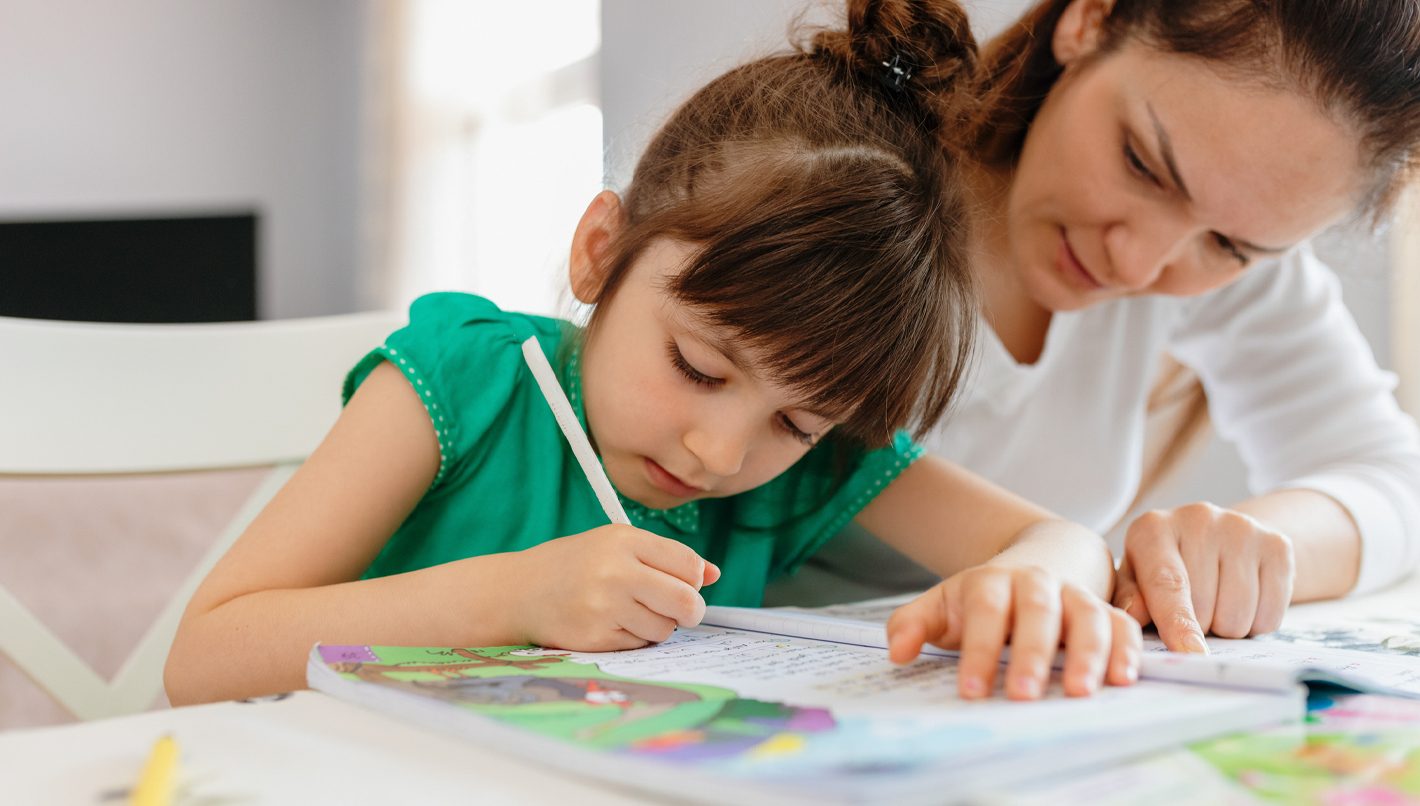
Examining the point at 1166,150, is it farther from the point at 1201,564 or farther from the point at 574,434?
the point at 574,434

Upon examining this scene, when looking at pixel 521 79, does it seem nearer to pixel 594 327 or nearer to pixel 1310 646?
pixel 594 327

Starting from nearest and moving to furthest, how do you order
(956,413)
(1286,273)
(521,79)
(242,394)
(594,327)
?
(594,327) < (242,394) < (956,413) < (1286,273) < (521,79)

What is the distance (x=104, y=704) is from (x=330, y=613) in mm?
300

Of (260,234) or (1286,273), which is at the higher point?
(1286,273)

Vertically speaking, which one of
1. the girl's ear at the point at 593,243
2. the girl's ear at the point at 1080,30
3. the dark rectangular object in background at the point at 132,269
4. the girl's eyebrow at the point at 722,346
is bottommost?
the dark rectangular object in background at the point at 132,269

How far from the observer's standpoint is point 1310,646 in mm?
576

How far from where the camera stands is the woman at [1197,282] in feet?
2.32

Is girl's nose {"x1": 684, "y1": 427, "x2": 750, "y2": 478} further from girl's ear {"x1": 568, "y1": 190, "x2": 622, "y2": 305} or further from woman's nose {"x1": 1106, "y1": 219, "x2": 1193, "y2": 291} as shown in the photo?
woman's nose {"x1": 1106, "y1": 219, "x2": 1193, "y2": 291}

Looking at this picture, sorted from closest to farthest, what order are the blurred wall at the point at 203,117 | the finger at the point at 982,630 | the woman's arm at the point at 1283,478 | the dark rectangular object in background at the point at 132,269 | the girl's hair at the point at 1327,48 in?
the finger at the point at 982,630 → the woman's arm at the point at 1283,478 → the girl's hair at the point at 1327,48 → the dark rectangular object in background at the point at 132,269 → the blurred wall at the point at 203,117

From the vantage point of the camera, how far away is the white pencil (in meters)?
0.62

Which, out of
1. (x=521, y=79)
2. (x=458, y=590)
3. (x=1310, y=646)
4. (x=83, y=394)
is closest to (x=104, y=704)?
(x=83, y=394)

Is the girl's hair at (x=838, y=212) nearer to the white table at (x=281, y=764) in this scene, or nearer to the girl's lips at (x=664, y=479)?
the girl's lips at (x=664, y=479)

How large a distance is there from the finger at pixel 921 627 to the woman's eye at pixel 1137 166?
1.40ft

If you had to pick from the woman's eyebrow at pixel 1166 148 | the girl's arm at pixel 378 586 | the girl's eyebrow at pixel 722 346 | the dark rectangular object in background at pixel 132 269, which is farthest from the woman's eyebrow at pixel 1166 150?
the dark rectangular object in background at pixel 132 269
